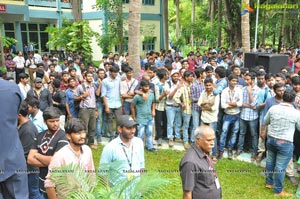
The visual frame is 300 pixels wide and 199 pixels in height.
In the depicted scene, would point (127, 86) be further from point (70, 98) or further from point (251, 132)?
point (251, 132)

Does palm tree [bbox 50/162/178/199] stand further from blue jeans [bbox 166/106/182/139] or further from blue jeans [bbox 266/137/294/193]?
blue jeans [bbox 166/106/182/139]

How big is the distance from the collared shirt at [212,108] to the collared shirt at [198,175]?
3.27 meters

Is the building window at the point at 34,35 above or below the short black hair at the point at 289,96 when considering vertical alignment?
above

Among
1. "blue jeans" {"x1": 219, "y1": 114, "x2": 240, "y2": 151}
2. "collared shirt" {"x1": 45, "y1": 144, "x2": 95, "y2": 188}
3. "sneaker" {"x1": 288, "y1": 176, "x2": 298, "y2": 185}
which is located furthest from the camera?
"blue jeans" {"x1": 219, "y1": 114, "x2": 240, "y2": 151}

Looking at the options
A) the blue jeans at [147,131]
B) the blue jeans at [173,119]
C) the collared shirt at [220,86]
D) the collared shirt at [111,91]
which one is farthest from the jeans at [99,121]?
the collared shirt at [220,86]

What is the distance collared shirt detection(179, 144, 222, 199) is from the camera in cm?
318

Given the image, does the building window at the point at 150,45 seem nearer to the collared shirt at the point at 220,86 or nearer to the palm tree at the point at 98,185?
the collared shirt at the point at 220,86

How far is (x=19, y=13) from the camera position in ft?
79.9

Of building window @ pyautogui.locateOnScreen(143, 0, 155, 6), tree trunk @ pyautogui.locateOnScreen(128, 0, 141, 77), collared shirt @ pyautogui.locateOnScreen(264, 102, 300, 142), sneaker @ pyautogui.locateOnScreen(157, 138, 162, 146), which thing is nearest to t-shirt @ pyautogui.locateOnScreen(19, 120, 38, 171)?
collared shirt @ pyautogui.locateOnScreen(264, 102, 300, 142)

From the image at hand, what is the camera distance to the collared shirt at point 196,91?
7.04 metres

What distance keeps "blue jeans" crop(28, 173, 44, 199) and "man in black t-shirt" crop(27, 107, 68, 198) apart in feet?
1.12

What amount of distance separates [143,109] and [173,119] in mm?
899

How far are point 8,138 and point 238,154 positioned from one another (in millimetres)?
5540

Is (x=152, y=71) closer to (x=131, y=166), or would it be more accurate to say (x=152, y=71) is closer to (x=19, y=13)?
(x=131, y=166)
